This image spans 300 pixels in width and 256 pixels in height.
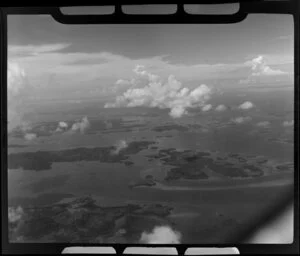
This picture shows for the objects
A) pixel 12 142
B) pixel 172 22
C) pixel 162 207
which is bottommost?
pixel 162 207

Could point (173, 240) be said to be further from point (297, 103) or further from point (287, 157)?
point (297, 103)

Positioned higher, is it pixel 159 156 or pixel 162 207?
pixel 159 156

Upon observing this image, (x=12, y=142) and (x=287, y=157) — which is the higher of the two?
(x=12, y=142)

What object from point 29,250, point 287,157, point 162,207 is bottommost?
point 29,250

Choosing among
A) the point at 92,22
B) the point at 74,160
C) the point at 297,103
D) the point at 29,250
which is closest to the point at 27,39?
the point at 92,22

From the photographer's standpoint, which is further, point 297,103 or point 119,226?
point 119,226

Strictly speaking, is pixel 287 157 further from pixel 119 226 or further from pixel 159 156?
pixel 119 226

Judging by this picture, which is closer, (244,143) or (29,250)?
(29,250)

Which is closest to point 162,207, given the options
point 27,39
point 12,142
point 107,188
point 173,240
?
point 173,240
